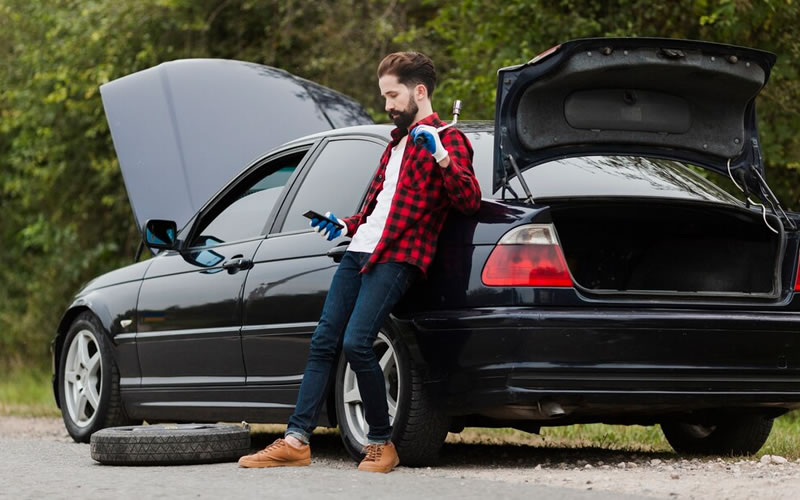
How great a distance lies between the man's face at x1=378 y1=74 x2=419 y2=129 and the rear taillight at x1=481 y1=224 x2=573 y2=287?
697mm

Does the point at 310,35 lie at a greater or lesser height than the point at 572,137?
greater

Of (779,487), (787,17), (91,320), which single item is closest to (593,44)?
(779,487)

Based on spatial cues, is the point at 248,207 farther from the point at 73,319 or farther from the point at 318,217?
the point at 73,319

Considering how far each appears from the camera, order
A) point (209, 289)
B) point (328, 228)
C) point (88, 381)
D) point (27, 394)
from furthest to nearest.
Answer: point (27, 394)
point (88, 381)
point (209, 289)
point (328, 228)

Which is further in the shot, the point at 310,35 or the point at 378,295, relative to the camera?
the point at 310,35

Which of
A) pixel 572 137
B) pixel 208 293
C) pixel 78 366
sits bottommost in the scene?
pixel 78 366

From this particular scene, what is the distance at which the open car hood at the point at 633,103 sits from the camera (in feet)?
18.6

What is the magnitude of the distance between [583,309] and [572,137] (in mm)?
837

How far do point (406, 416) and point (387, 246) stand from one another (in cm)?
73

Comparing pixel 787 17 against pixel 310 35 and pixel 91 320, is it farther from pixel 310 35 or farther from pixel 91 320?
pixel 310 35

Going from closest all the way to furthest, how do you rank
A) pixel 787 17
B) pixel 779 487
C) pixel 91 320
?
pixel 779 487 → pixel 91 320 → pixel 787 17

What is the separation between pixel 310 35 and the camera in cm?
1574

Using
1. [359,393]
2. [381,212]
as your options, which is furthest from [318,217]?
[359,393]

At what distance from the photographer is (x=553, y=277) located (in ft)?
17.9
